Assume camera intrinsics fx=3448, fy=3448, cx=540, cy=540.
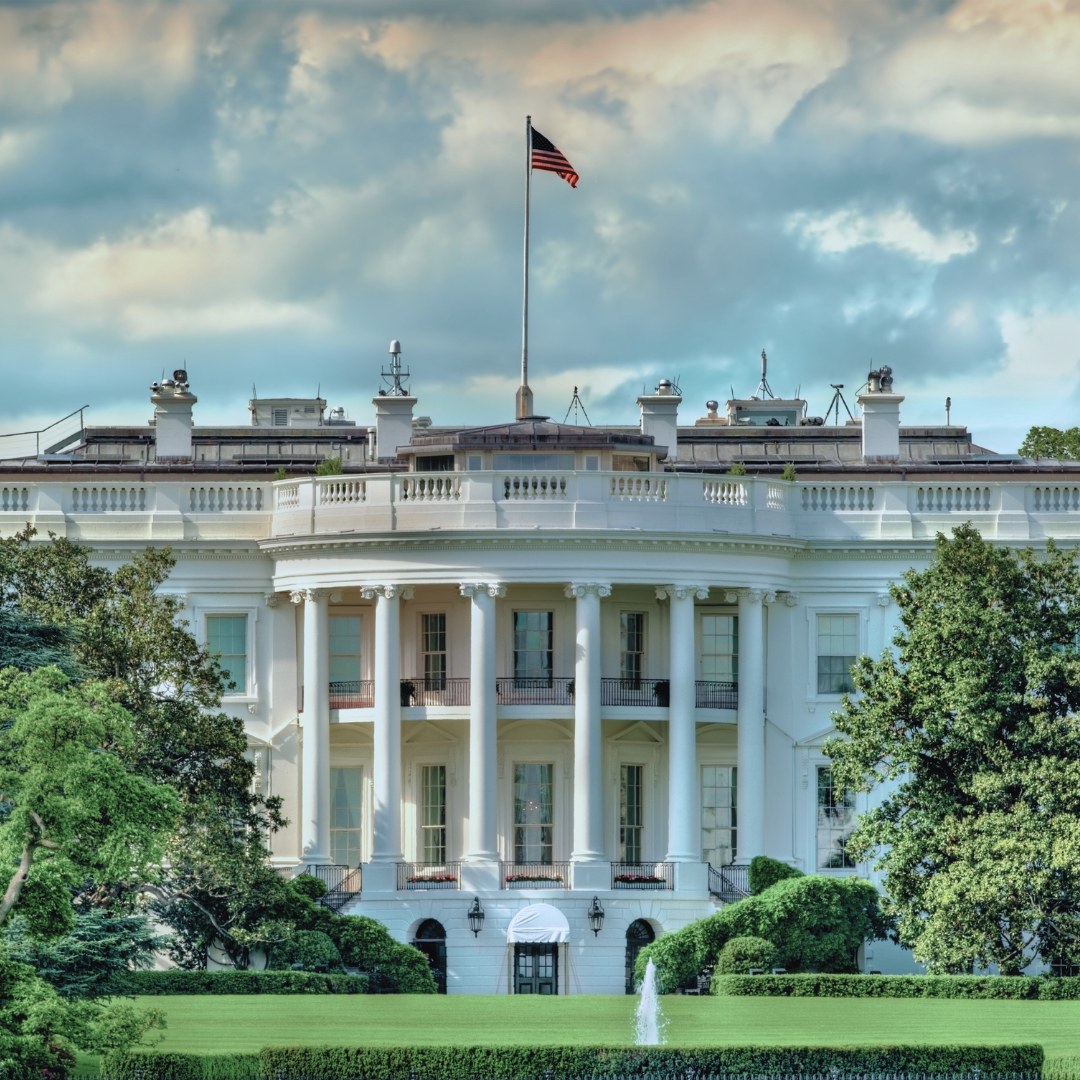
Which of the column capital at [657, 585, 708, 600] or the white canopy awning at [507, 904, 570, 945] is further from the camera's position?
the column capital at [657, 585, 708, 600]

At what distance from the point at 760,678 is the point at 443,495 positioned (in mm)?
8315

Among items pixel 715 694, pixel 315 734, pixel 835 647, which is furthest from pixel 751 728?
pixel 315 734

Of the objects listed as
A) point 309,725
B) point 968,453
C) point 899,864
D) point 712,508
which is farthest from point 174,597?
point 968,453

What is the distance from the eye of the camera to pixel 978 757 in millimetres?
68438

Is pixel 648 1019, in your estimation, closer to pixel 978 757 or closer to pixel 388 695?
pixel 978 757

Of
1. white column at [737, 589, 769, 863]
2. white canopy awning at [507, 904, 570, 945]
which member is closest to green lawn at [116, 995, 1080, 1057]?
white canopy awning at [507, 904, 570, 945]

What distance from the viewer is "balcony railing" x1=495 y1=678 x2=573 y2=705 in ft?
252

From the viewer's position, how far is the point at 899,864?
68.2m

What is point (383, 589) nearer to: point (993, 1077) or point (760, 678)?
point (760, 678)

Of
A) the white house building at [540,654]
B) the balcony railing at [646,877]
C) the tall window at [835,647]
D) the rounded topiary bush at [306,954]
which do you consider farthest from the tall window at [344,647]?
the tall window at [835,647]

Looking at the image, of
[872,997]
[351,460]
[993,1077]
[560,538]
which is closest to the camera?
[993,1077]

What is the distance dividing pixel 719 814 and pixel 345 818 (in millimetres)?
8496

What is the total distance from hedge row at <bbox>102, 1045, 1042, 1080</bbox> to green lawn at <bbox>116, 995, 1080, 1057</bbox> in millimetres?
1203

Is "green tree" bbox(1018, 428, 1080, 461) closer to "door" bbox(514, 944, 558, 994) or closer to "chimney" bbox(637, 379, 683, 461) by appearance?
"chimney" bbox(637, 379, 683, 461)
